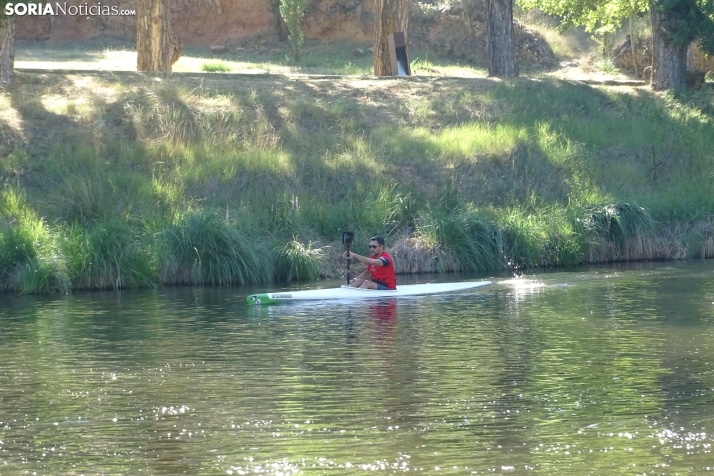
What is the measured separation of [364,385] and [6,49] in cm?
1626

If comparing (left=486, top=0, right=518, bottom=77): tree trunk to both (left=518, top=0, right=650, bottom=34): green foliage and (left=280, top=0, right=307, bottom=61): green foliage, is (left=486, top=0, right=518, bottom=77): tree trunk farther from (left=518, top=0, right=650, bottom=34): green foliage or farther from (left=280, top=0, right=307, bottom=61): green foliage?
(left=280, top=0, right=307, bottom=61): green foliage

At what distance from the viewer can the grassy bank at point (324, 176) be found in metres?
19.3

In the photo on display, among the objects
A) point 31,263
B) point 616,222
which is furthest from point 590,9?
point 31,263

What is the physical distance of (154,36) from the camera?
26.6 metres

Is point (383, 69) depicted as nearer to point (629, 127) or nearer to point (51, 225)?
point (629, 127)

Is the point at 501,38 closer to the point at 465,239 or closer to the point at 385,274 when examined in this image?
the point at 465,239

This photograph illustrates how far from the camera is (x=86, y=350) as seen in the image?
12883mm

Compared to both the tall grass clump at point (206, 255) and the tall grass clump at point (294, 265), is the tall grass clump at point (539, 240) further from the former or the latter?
the tall grass clump at point (206, 255)

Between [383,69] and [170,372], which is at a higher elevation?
[383,69]

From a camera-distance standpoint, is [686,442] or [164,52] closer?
[686,442]

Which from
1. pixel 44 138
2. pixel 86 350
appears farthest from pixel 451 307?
pixel 44 138

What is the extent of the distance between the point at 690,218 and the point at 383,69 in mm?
9945

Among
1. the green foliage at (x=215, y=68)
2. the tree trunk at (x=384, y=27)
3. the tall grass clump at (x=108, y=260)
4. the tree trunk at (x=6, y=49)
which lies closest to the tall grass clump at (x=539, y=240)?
the tall grass clump at (x=108, y=260)

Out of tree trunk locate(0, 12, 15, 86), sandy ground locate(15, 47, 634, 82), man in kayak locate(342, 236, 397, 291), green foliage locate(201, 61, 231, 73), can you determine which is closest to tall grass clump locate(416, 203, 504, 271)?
man in kayak locate(342, 236, 397, 291)
